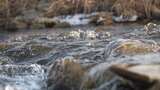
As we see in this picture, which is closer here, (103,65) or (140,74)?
(140,74)

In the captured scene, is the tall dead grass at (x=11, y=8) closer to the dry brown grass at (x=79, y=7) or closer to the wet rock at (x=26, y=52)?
the dry brown grass at (x=79, y=7)

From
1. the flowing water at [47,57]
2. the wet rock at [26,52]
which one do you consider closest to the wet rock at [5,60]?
the flowing water at [47,57]

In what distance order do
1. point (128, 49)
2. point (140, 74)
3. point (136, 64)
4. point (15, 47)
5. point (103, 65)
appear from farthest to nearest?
point (15, 47) < point (128, 49) < point (103, 65) < point (136, 64) < point (140, 74)

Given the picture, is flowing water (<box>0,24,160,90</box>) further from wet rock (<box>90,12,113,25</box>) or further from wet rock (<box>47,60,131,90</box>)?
wet rock (<box>90,12,113,25</box>)

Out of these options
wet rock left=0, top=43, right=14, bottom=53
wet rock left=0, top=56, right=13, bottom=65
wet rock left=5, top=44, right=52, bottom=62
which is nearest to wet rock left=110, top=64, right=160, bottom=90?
wet rock left=0, top=56, right=13, bottom=65

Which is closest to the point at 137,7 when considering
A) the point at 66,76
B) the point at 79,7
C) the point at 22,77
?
the point at 79,7

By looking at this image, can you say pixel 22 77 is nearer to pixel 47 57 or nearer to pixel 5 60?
pixel 47 57

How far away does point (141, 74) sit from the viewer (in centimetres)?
385

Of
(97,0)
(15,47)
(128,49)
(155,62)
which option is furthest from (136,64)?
(97,0)

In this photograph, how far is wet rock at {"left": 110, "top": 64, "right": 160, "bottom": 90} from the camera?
3.81m

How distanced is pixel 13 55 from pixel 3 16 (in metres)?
9.39

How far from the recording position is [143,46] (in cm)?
615

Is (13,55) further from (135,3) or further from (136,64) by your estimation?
(135,3)

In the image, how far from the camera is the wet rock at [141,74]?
381 cm
